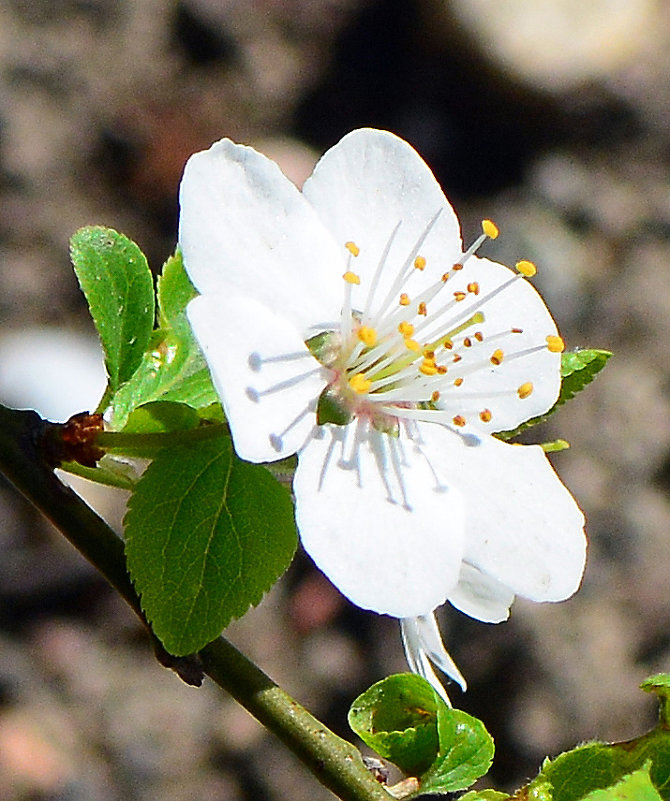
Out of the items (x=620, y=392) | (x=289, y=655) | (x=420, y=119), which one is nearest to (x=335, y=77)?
(x=420, y=119)

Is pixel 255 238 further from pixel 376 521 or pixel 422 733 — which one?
pixel 422 733

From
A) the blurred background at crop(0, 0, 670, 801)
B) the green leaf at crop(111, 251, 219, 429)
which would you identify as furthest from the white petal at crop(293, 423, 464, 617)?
the blurred background at crop(0, 0, 670, 801)

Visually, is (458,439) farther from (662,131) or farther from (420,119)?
(662,131)

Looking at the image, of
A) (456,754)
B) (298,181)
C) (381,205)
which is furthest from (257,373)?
(298,181)

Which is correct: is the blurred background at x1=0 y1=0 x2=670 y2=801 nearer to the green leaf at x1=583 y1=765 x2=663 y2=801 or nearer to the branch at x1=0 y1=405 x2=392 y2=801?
the branch at x1=0 y1=405 x2=392 y2=801

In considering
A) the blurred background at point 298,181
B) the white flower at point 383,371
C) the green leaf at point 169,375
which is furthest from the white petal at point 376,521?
the blurred background at point 298,181
